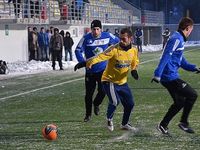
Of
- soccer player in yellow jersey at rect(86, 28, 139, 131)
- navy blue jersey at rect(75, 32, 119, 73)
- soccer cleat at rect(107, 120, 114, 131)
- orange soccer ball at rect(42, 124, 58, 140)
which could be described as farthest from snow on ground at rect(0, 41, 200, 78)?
orange soccer ball at rect(42, 124, 58, 140)

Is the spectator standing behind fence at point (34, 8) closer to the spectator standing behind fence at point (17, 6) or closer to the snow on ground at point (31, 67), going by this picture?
the spectator standing behind fence at point (17, 6)

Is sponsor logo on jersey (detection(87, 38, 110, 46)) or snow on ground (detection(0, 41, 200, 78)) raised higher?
sponsor logo on jersey (detection(87, 38, 110, 46))

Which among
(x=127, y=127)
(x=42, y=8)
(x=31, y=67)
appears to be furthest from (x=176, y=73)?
(x=42, y=8)

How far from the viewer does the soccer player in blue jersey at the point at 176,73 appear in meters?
8.02

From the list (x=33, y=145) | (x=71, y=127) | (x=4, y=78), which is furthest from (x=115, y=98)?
(x=4, y=78)

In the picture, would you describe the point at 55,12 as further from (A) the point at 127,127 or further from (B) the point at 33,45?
(A) the point at 127,127

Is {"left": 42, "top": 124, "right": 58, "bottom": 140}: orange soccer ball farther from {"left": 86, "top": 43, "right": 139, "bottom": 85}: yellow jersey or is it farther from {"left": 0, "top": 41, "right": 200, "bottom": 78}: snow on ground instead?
{"left": 0, "top": 41, "right": 200, "bottom": 78}: snow on ground

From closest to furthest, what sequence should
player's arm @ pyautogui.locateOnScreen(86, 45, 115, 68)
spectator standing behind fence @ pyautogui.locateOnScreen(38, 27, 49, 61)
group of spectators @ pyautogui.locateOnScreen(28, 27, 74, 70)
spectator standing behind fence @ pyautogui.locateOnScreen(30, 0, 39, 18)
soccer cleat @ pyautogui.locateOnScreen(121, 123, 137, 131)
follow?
player's arm @ pyautogui.locateOnScreen(86, 45, 115, 68) < soccer cleat @ pyautogui.locateOnScreen(121, 123, 137, 131) < group of spectators @ pyautogui.locateOnScreen(28, 27, 74, 70) < spectator standing behind fence @ pyautogui.locateOnScreen(38, 27, 49, 61) < spectator standing behind fence @ pyautogui.locateOnScreen(30, 0, 39, 18)

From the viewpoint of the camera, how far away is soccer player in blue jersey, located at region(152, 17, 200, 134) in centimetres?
802

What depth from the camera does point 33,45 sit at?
2867 centimetres

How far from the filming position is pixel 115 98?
8664 millimetres

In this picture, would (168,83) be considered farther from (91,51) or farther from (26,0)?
(26,0)

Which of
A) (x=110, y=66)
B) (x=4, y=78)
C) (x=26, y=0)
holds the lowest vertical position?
(x=4, y=78)

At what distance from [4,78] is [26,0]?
10.2 metres
